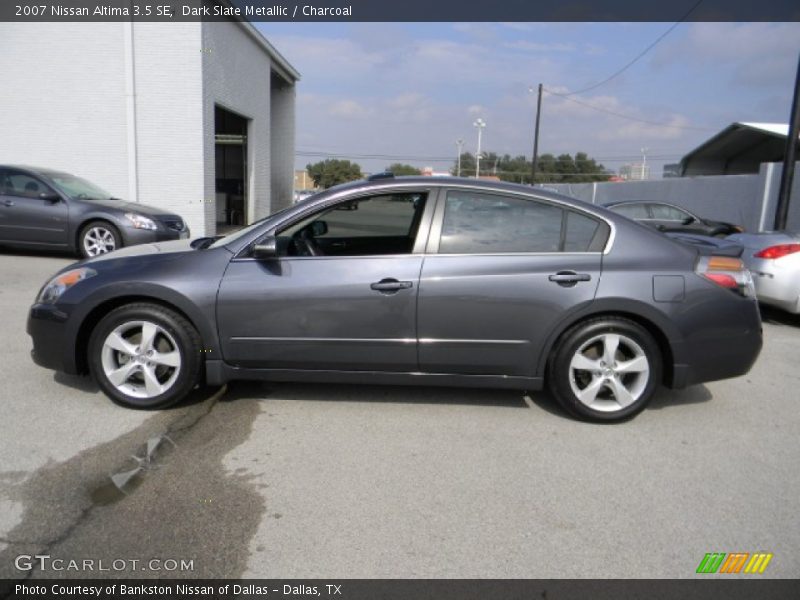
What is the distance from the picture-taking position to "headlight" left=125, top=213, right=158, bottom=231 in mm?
9938

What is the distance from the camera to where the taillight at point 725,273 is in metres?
3.87

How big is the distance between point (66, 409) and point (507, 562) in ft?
10.1

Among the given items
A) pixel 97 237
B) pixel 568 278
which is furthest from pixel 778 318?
pixel 97 237

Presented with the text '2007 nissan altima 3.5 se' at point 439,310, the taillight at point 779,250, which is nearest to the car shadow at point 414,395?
the text '2007 nissan altima 3.5 se' at point 439,310

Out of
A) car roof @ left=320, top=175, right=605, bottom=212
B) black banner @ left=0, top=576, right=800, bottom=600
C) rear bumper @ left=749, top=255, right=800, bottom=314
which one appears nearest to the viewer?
black banner @ left=0, top=576, right=800, bottom=600

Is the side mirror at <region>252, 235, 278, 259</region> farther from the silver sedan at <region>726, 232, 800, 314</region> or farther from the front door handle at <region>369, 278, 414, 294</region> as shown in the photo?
the silver sedan at <region>726, 232, 800, 314</region>

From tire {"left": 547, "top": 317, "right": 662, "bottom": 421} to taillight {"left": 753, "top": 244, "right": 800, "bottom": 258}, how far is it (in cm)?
445

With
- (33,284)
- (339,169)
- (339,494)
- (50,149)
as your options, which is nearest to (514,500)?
(339,494)

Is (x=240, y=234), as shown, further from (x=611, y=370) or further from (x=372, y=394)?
(x=611, y=370)

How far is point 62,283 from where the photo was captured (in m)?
4.01

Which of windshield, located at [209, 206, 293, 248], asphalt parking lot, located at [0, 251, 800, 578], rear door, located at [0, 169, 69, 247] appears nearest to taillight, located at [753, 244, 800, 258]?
asphalt parking lot, located at [0, 251, 800, 578]

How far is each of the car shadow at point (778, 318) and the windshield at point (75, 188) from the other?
35.6 ft

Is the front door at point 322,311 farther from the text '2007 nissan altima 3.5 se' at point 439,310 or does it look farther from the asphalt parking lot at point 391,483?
the asphalt parking lot at point 391,483

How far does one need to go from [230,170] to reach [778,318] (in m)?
22.6
